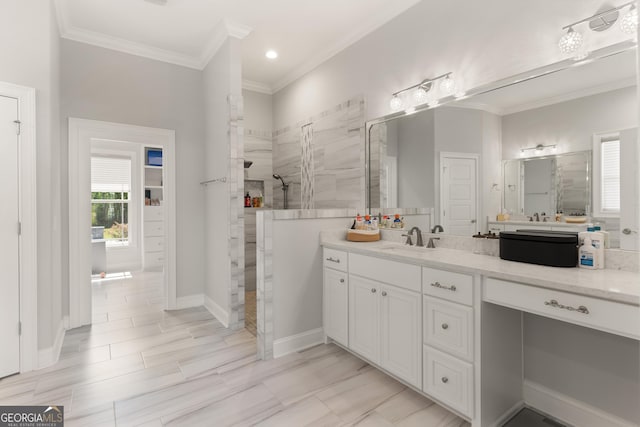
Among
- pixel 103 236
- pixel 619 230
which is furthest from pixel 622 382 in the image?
pixel 103 236

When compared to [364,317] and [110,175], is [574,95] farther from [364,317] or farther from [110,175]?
[110,175]

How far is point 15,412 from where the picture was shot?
73.8 inches

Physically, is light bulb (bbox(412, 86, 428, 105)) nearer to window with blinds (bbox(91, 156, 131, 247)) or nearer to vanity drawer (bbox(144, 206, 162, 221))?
vanity drawer (bbox(144, 206, 162, 221))

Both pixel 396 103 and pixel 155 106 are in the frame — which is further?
pixel 155 106

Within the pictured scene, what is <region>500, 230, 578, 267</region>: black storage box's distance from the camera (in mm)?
1577

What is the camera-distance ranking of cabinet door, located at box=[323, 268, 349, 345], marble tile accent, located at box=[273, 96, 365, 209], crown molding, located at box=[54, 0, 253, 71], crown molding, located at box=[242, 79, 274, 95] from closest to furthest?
1. cabinet door, located at box=[323, 268, 349, 345]
2. crown molding, located at box=[54, 0, 253, 71]
3. marble tile accent, located at box=[273, 96, 365, 209]
4. crown molding, located at box=[242, 79, 274, 95]

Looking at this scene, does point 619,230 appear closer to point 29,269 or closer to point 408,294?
point 408,294

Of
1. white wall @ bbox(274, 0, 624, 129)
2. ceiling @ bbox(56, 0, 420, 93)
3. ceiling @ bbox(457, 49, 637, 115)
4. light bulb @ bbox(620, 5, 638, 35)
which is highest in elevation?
ceiling @ bbox(56, 0, 420, 93)

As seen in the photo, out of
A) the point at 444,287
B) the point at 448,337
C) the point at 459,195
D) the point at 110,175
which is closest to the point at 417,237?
the point at 459,195

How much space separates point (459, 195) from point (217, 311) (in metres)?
2.66

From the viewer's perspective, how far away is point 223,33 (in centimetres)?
319

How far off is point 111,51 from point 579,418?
15.9 feet

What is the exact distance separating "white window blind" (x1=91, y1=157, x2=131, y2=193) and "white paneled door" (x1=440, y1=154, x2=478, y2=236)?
557 cm

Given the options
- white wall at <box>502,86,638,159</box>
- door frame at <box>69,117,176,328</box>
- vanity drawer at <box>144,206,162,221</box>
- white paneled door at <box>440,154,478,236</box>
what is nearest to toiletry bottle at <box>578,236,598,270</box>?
white wall at <box>502,86,638,159</box>
